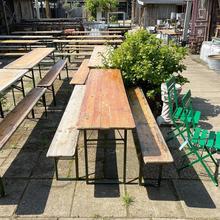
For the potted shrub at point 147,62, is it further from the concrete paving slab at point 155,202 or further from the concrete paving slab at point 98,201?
the concrete paving slab at point 98,201

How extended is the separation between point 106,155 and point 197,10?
10707 millimetres

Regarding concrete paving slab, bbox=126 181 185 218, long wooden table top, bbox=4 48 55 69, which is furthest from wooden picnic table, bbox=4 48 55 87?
concrete paving slab, bbox=126 181 185 218

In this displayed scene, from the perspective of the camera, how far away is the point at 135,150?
172 inches

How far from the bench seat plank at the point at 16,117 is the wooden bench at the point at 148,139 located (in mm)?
1701

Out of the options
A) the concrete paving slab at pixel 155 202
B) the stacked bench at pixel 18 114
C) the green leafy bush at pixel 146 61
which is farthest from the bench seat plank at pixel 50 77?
the concrete paving slab at pixel 155 202

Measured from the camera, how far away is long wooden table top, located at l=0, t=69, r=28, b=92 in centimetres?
467

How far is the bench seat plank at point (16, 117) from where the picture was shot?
12.1ft

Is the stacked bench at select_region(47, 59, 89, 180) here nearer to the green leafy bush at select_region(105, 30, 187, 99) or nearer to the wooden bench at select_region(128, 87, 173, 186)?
the wooden bench at select_region(128, 87, 173, 186)

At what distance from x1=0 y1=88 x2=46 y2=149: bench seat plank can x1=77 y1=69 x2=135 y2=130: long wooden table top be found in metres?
1.05

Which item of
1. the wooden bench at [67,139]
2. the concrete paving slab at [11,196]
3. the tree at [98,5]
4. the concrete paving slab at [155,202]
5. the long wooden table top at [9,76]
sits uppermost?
the tree at [98,5]

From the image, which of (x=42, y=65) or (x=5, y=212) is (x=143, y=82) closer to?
(x=5, y=212)

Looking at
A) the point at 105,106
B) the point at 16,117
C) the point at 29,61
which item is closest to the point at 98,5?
the point at 29,61

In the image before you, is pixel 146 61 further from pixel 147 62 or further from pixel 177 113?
pixel 177 113

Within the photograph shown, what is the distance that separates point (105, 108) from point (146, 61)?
6.49ft
